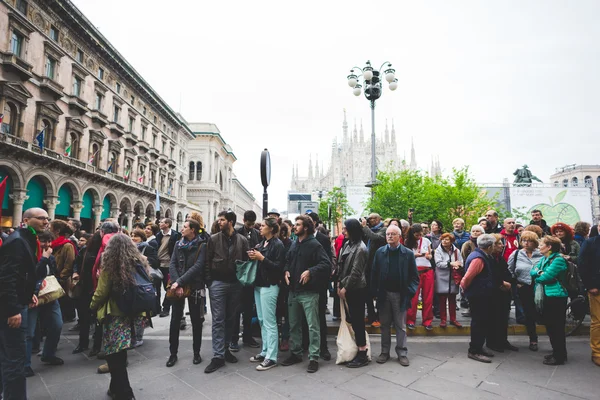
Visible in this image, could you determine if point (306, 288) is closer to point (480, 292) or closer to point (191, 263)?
point (191, 263)

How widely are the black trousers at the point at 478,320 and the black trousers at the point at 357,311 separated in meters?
1.57

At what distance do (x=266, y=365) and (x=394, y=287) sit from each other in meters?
2.01

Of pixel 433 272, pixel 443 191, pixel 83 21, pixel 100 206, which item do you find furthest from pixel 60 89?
pixel 443 191

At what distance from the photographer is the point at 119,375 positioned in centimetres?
337

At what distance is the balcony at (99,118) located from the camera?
25625mm

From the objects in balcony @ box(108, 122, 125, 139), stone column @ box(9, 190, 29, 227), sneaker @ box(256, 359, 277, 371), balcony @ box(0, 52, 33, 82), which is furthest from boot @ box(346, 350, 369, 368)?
balcony @ box(108, 122, 125, 139)

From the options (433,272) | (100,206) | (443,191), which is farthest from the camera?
(443,191)

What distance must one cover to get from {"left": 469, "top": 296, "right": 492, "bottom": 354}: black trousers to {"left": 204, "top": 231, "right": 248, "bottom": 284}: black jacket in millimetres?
3347

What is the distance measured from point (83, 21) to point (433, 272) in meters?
29.0

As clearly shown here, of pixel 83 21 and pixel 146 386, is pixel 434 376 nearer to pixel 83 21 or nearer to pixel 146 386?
pixel 146 386

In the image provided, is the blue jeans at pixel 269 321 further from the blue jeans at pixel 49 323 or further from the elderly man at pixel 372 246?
the blue jeans at pixel 49 323

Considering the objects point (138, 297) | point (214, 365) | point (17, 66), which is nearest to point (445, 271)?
Result: point (214, 365)

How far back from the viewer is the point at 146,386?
3807 mm

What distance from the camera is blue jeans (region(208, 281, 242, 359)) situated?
439cm
